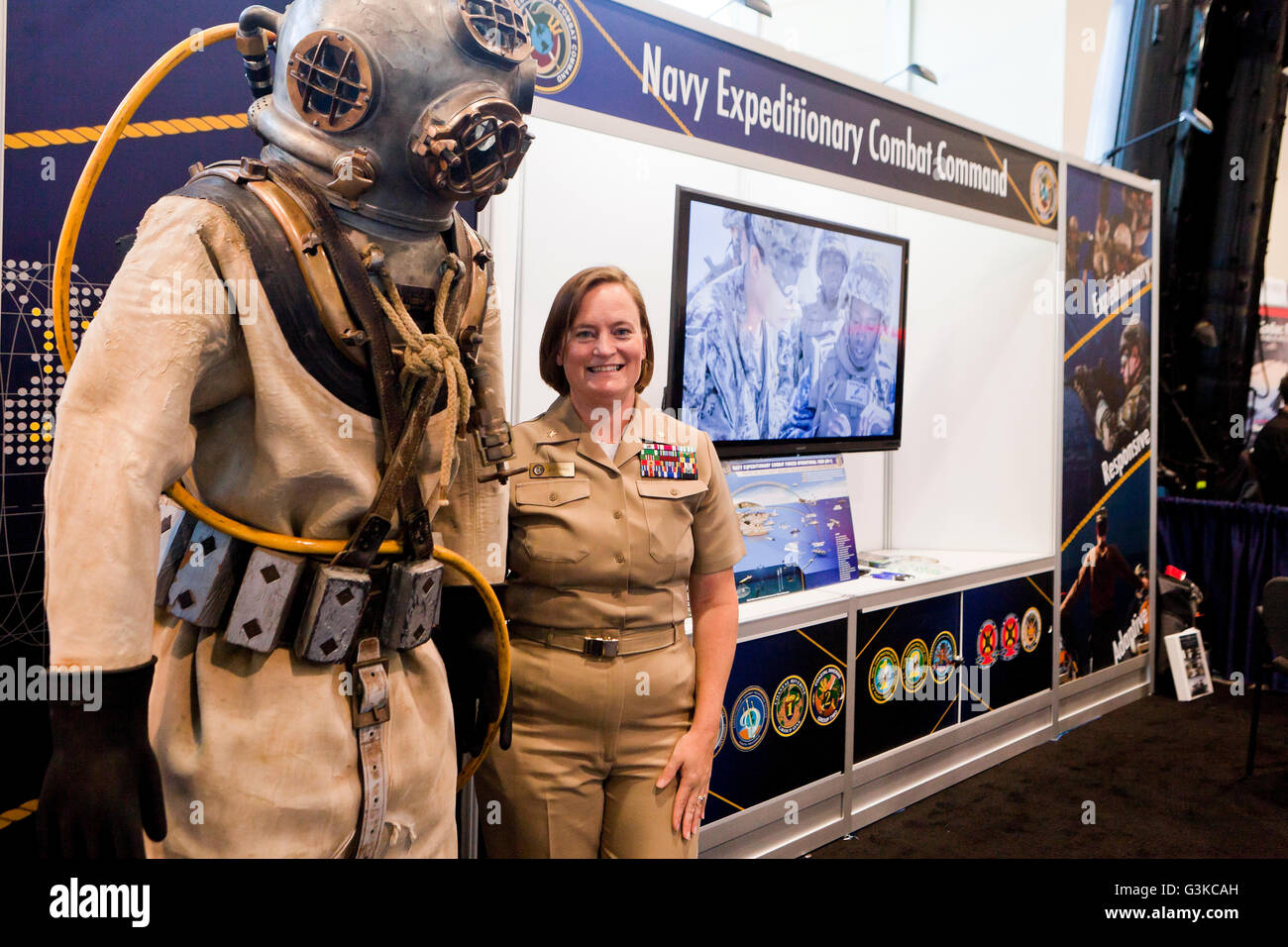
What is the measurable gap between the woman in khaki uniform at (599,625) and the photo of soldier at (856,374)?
1.49 metres

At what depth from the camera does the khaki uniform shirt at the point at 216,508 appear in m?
0.85

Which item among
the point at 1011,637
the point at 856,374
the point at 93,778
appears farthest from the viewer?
the point at 1011,637

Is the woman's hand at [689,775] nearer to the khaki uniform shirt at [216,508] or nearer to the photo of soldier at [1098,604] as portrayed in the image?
the khaki uniform shirt at [216,508]

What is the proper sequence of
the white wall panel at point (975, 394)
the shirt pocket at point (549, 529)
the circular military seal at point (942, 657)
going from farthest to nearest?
1. the white wall panel at point (975, 394)
2. the circular military seal at point (942, 657)
3. the shirt pocket at point (549, 529)

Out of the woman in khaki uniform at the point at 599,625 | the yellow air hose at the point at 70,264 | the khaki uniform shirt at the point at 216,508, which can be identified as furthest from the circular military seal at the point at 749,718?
the yellow air hose at the point at 70,264

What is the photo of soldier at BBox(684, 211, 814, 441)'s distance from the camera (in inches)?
107

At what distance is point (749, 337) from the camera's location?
2.86 m

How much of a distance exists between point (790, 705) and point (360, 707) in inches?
73.9

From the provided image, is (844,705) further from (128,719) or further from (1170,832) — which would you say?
(128,719)

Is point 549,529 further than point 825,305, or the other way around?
point 825,305

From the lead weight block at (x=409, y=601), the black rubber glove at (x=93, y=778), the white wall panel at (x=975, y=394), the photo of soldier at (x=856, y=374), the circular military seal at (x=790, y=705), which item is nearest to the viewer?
the black rubber glove at (x=93, y=778)

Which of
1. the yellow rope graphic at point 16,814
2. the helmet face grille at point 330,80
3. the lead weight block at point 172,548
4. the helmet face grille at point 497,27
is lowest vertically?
the yellow rope graphic at point 16,814

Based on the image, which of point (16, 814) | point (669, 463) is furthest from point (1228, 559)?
point (16, 814)

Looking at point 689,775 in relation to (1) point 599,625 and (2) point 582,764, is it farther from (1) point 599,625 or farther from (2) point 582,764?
(1) point 599,625
